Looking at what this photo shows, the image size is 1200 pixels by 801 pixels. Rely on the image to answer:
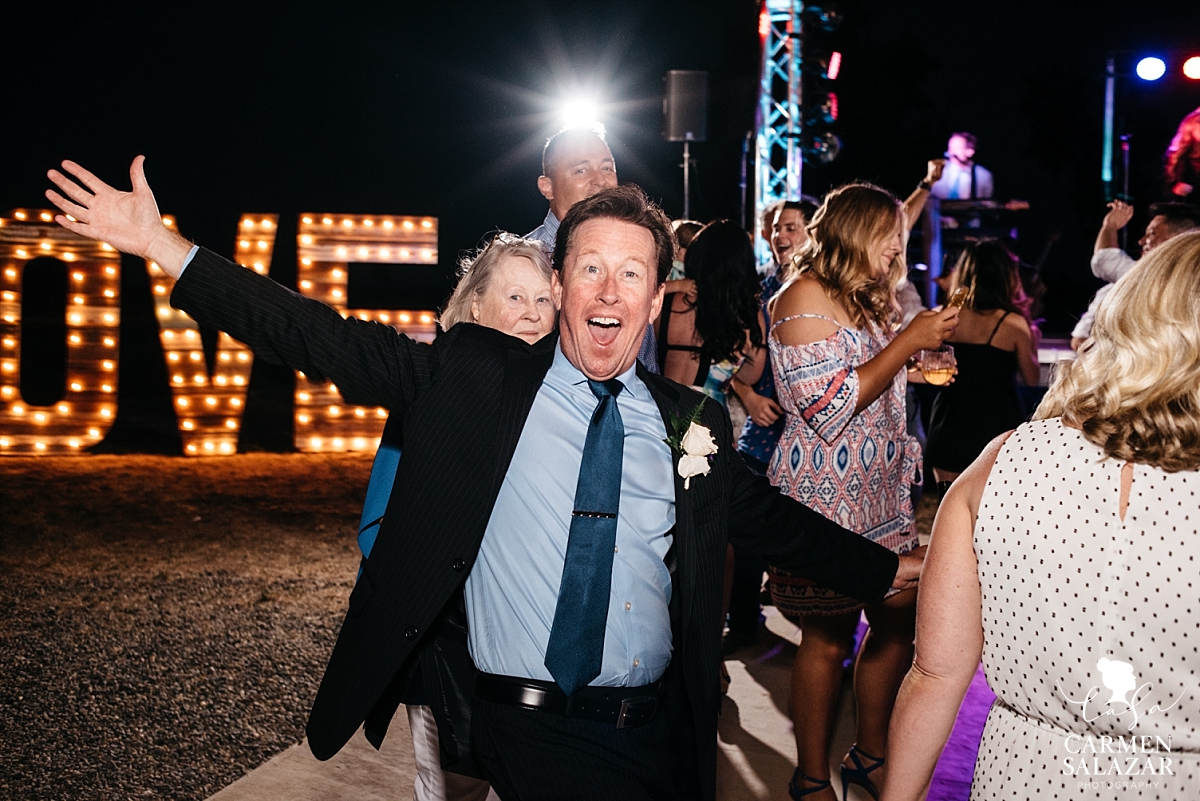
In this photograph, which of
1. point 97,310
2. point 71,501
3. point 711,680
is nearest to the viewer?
point 711,680

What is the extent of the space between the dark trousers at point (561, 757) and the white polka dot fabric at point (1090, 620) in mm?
721

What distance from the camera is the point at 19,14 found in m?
21.0

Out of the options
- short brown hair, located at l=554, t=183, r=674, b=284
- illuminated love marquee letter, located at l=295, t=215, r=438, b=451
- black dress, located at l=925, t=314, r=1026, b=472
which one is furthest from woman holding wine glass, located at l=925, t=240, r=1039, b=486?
illuminated love marquee letter, located at l=295, t=215, r=438, b=451

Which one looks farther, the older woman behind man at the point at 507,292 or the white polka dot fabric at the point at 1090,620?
the older woman behind man at the point at 507,292

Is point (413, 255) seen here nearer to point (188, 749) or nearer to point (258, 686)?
point (258, 686)

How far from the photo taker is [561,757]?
2.09m

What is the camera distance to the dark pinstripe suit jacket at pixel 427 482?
6.75ft

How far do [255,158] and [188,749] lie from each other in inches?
902

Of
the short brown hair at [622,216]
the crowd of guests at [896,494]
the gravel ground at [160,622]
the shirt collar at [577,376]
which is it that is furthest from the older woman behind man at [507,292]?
the gravel ground at [160,622]

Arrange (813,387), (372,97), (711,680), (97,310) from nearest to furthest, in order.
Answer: (711,680)
(813,387)
(97,310)
(372,97)

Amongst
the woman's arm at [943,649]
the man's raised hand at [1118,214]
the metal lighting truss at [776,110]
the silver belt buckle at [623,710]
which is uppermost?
the metal lighting truss at [776,110]

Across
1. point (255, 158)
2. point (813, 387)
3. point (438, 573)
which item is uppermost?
point (255, 158)

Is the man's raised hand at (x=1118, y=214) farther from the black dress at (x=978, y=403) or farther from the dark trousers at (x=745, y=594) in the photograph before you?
the dark trousers at (x=745, y=594)

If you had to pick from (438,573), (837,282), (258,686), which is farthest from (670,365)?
(438,573)
